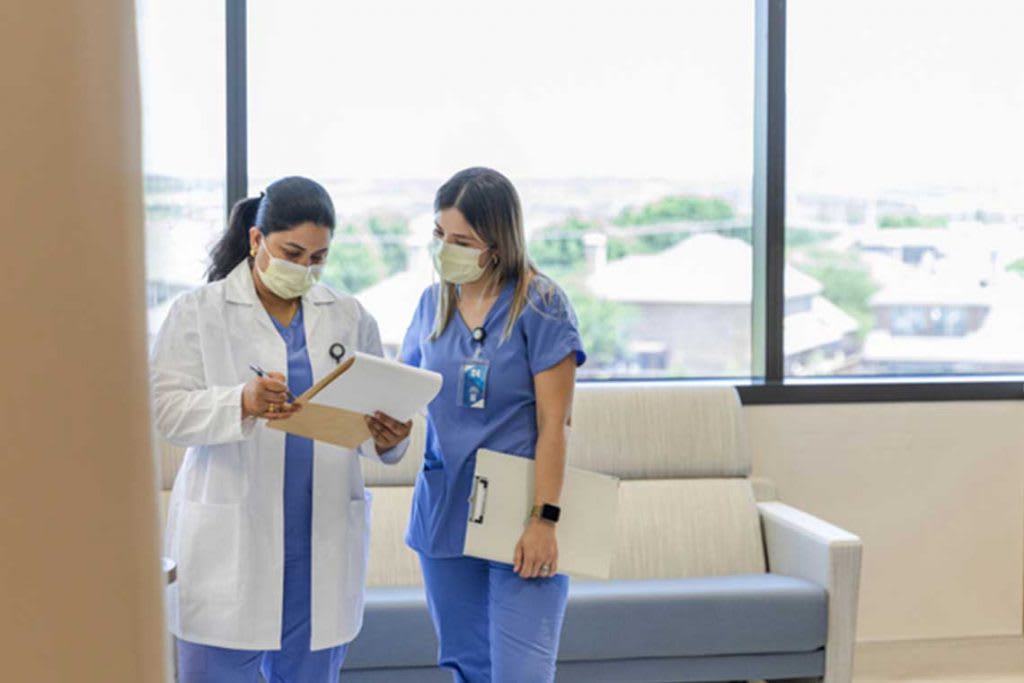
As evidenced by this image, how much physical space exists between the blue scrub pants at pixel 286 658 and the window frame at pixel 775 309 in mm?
2257

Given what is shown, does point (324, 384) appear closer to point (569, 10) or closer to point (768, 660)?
point (768, 660)

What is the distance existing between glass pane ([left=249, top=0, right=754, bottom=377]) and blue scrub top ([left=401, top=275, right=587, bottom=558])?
1891 mm

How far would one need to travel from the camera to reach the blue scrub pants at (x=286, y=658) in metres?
2.18

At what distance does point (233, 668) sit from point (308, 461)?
0.37 meters

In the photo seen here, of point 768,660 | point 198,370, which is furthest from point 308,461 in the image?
point 768,660

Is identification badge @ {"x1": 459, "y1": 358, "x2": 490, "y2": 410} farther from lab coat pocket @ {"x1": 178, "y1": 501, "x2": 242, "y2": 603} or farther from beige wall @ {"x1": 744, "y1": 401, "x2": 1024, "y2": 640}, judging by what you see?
beige wall @ {"x1": 744, "y1": 401, "x2": 1024, "y2": 640}

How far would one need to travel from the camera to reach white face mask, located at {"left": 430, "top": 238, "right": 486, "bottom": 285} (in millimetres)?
2498

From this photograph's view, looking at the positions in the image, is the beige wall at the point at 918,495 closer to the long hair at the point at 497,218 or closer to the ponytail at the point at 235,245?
the long hair at the point at 497,218

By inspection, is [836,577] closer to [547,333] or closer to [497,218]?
[547,333]

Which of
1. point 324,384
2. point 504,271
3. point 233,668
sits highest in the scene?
point 504,271

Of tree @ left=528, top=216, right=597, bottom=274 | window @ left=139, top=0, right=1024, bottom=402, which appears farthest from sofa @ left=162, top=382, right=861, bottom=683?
tree @ left=528, top=216, right=597, bottom=274

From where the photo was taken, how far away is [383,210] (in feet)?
14.3

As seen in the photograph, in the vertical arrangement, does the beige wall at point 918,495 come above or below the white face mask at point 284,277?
below

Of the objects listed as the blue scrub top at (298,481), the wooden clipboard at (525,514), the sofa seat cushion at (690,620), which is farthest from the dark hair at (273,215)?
the sofa seat cushion at (690,620)
